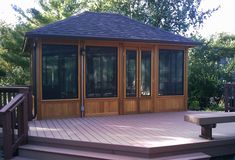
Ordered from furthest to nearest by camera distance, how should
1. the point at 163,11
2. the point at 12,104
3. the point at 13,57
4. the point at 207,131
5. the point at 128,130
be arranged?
the point at 163,11, the point at 13,57, the point at 128,130, the point at 207,131, the point at 12,104

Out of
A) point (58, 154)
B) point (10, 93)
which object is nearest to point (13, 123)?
point (58, 154)

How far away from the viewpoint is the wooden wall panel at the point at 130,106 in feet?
28.7

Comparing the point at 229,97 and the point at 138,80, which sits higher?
the point at 138,80

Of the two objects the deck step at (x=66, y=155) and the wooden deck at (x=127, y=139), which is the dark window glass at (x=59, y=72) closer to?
the wooden deck at (x=127, y=139)

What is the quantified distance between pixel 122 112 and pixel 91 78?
1289 millimetres

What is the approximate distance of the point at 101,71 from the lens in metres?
8.37

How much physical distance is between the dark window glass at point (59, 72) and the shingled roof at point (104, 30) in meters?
0.39

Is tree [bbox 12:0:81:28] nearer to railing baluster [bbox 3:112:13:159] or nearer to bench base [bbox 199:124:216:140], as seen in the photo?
railing baluster [bbox 3:112:13:159]

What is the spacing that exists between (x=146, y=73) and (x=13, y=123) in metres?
4.37

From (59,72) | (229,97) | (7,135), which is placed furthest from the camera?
(229,97)

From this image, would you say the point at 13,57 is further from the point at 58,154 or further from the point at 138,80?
the point at 58,154

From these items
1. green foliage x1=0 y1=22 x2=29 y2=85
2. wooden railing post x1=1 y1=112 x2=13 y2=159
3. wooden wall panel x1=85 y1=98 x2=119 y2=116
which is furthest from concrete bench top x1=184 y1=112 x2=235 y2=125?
green foliage x1=0 y1=22 x2=29 y2=85

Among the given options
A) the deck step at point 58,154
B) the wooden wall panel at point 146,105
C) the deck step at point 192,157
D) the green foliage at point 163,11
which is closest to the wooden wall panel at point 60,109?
the wooden wall panel at point 146,105

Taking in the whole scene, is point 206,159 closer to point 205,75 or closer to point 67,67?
point 67,67
